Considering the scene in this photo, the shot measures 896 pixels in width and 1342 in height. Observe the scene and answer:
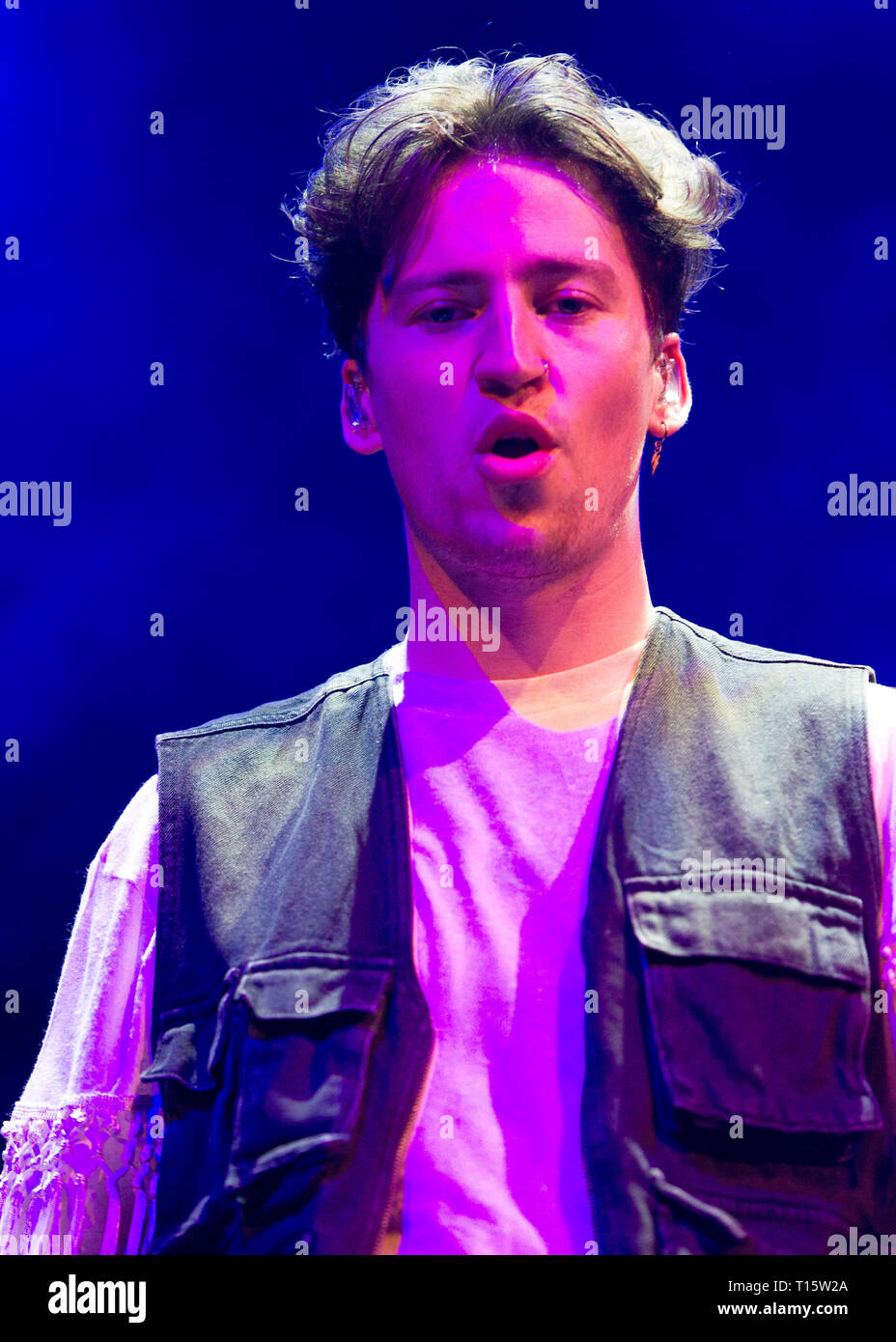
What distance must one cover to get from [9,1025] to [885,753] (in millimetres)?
1301

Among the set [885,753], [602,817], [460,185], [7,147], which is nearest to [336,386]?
[460,185]

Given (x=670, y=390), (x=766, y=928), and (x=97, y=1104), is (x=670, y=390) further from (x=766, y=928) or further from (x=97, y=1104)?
(x=97, y=1104)

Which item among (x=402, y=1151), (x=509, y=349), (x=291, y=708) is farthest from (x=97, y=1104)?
(x=509, y=349)

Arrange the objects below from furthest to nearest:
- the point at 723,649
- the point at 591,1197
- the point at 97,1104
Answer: the point at 723,649 → the point at 97,1104 → the point at 591,1197

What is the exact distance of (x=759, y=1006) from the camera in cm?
147

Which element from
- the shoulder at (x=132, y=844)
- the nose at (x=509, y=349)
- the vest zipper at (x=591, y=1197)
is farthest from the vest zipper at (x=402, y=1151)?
the nose at (x=509, y=349)

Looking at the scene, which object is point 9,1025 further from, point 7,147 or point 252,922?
point 7,147

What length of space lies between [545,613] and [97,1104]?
0.80 meters

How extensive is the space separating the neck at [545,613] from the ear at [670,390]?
18 cm

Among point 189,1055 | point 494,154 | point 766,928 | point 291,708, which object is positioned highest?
point 494,154

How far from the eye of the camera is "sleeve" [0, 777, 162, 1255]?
5.33 ft

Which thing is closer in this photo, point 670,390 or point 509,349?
point 509,349

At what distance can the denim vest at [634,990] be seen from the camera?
1.42 m

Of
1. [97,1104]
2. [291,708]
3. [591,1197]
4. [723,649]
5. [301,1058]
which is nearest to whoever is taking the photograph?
[591,1197]
